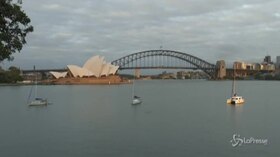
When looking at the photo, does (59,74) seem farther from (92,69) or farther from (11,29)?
(11,29)

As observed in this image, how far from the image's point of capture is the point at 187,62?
488ft

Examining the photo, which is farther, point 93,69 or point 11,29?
point 93,69

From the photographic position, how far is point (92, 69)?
130m

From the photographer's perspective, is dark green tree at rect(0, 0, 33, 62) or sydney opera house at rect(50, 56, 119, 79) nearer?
dark green tree at rect(0, 0, 33, 62)

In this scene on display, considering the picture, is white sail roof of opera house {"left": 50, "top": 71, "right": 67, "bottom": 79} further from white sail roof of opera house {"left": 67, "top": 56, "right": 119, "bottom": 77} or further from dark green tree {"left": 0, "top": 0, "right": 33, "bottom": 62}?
dark green tree {"left": 0, "top": 0, "right": 33, "bottom": 62}

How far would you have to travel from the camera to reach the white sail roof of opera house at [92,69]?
419 ft

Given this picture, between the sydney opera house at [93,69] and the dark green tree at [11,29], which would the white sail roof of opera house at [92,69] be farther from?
the dark green tree at [11,29]

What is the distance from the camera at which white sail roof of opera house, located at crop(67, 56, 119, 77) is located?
127625mm
